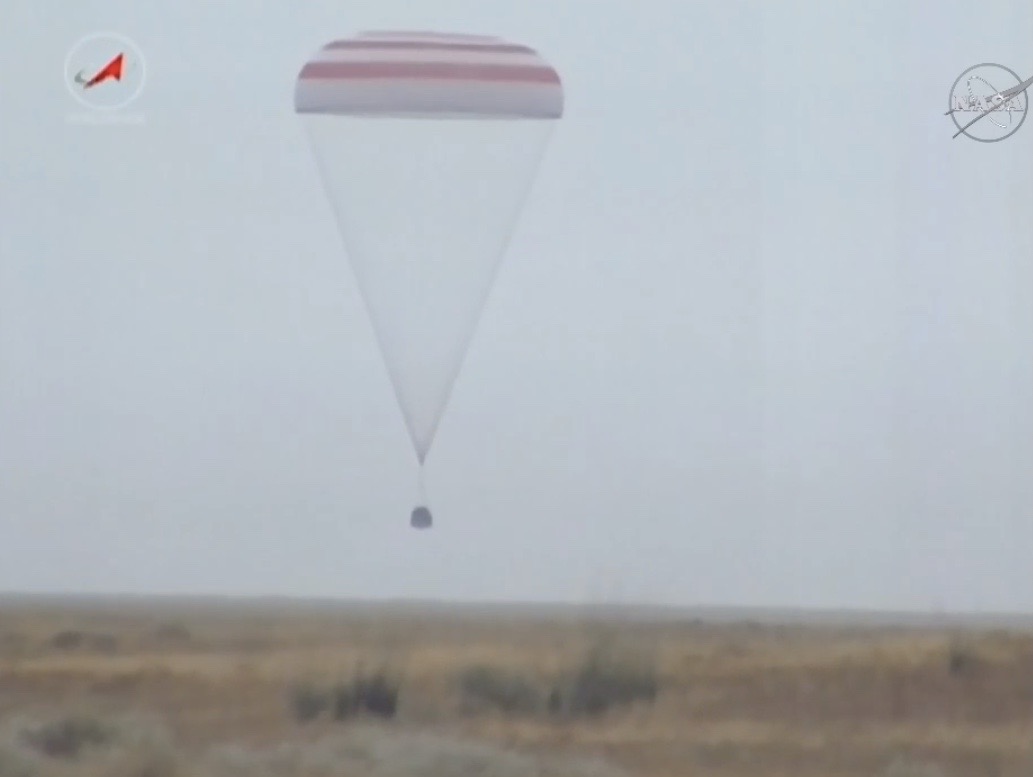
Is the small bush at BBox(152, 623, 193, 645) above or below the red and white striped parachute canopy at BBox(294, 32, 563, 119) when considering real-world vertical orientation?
below

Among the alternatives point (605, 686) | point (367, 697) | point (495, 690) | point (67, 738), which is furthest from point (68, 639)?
point (605, 686)

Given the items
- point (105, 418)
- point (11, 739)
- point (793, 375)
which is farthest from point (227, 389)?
point (793, 375)

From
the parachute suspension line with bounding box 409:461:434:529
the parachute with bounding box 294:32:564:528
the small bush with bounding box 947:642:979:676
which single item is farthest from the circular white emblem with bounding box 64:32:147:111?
the small bush with bounding box 947:642:979:676

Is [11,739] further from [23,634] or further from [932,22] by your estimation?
[932,22]

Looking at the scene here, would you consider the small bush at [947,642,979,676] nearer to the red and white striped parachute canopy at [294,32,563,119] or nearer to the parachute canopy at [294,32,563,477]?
the parachute canopy at [294,32,563,477]

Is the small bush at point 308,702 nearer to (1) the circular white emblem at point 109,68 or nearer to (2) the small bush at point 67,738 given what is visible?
(2) the small bush at point 67,738

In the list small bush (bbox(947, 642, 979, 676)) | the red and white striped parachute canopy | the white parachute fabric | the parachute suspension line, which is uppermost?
the red and white striped parachute canopy

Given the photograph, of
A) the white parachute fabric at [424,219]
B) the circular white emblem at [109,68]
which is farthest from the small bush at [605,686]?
A: the circular white emblem at [109,68]
